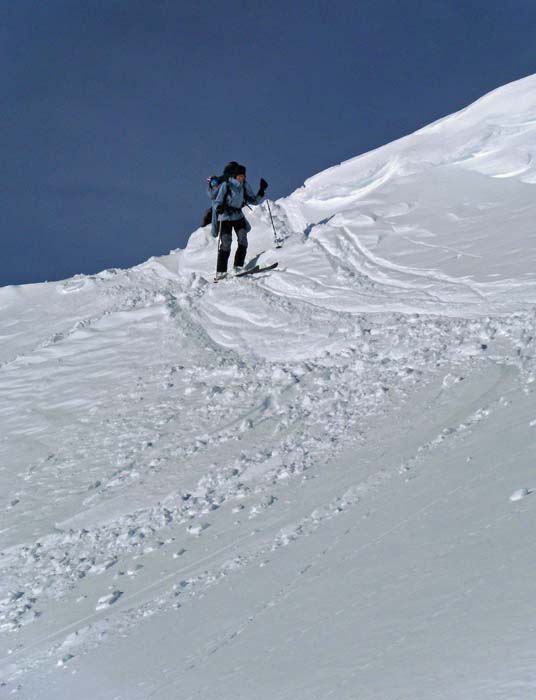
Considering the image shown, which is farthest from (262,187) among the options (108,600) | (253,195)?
(108,600)

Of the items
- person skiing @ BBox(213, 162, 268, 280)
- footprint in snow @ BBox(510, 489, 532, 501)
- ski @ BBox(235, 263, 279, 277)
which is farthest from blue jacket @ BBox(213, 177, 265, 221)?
footprint in snow @ BBox(510, 489, 532, 501)

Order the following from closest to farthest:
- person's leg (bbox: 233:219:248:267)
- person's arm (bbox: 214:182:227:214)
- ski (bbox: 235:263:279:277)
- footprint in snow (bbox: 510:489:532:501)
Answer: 1. footprint in snow (bbox: 510:489:532:501)
2. ski (bbox: 235:263:279:277)
3. person's arm (bbox: 214:182:227:214)
4. person's leg (bbox: 233:219:248:267)

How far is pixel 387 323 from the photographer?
9.66 meters

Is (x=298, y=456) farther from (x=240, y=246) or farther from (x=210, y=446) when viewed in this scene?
(x=240, y=246)

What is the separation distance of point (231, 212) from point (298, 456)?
6969mm

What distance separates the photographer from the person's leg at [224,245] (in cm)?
1319

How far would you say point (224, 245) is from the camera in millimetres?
13219

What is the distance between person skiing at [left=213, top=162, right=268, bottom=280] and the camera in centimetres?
1318

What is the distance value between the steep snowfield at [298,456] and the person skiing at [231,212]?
0.57 m

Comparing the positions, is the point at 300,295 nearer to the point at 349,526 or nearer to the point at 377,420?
the point at 377,420

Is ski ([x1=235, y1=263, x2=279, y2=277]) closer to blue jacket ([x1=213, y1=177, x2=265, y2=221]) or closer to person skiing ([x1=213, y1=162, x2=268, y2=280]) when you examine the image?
person skiing ([x1=213, y1=162, x2=268, y2=280])

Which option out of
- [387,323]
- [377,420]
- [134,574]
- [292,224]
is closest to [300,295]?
[387,323]

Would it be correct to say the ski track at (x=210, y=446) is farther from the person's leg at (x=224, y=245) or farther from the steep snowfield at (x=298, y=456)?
the person's leg at (x=224, y=245)

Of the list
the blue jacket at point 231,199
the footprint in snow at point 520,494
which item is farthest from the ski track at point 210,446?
the blue jacket at point 231,199
